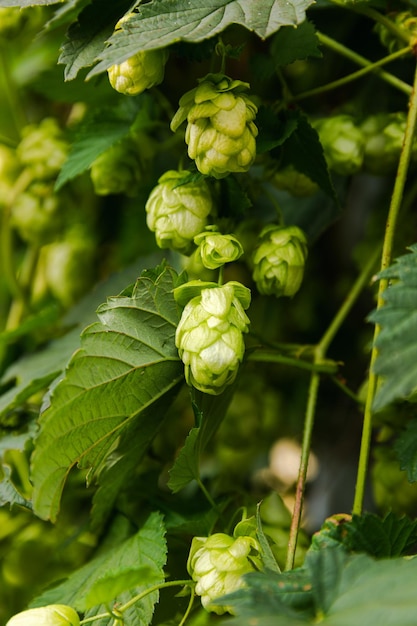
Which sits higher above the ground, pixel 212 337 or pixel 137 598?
pixel 212 337

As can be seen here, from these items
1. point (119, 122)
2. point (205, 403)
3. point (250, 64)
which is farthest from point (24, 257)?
point (205, 403)

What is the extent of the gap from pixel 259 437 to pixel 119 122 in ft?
1.93

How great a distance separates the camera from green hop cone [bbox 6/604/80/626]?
66 centimetres

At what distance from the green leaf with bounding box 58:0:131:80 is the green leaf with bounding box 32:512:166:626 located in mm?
478

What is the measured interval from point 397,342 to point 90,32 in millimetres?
459

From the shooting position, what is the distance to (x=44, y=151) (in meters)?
1.17

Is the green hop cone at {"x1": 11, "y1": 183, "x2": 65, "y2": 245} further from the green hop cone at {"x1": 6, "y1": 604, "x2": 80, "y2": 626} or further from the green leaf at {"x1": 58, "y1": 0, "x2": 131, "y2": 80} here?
the green hop cone at {"x1": 6, "y1": 604, "x2": 80, "y2": 626}

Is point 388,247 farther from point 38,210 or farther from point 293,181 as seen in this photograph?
point 38,210

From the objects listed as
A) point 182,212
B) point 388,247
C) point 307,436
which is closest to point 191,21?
point 182,212

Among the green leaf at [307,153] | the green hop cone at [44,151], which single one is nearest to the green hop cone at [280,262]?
the green leaf at [307,153]

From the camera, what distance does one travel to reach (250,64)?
3.07 ft

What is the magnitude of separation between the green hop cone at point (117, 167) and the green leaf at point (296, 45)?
219 mm

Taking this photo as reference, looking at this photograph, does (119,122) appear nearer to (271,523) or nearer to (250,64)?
(250,64)

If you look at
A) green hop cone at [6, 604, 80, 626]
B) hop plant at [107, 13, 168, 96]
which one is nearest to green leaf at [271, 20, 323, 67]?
hop plant at [107, 13, 168, 96]
